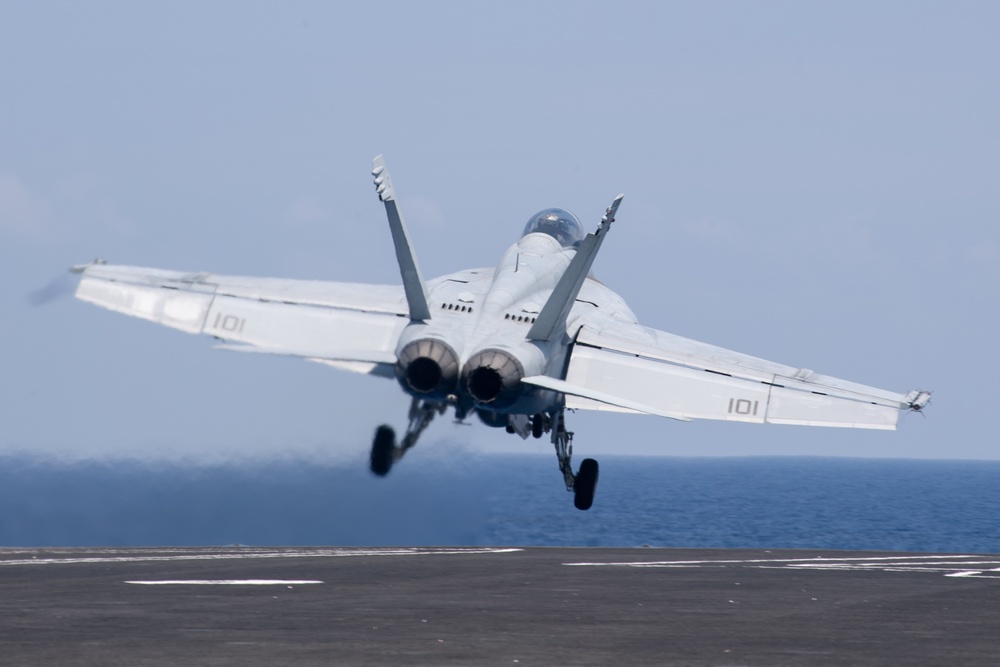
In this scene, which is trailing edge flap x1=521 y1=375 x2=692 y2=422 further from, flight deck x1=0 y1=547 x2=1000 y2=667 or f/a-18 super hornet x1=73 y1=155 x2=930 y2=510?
flight deck x1=0 y1=547 x2=1000 y2=667

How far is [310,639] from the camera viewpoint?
1106 centimetres

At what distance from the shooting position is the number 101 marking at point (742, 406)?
2553cm

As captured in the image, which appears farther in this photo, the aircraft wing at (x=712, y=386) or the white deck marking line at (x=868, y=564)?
the aircraft wing at (x=712, y=386)

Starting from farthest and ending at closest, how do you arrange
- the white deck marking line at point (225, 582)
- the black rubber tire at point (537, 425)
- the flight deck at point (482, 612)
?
1. the black rubber tire at point (537, 425)
2. the white deck marking line at point (225, 582)
3. the flight deck at point (482, 612)

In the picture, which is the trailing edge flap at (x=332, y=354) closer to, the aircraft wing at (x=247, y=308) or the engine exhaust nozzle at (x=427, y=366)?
the engine exhaust nozzle at (x=427, y=366)

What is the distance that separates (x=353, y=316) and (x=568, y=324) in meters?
4.59

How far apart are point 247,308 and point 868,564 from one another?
44.7 ft

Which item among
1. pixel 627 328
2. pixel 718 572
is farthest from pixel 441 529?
pixel 718 572

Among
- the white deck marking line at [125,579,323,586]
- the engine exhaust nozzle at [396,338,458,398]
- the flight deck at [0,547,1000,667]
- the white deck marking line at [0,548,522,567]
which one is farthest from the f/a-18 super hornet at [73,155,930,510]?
the white deck marking line at [125,579,323,586]

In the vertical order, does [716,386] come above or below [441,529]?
above

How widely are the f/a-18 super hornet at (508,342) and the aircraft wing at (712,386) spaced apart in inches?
1.0

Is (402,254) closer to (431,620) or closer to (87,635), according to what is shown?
(431,620)

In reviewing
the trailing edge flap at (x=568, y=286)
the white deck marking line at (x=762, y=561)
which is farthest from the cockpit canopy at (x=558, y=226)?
the white deck marking line at (x=762, y=561)

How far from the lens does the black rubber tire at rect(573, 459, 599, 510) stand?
28.4 metres
